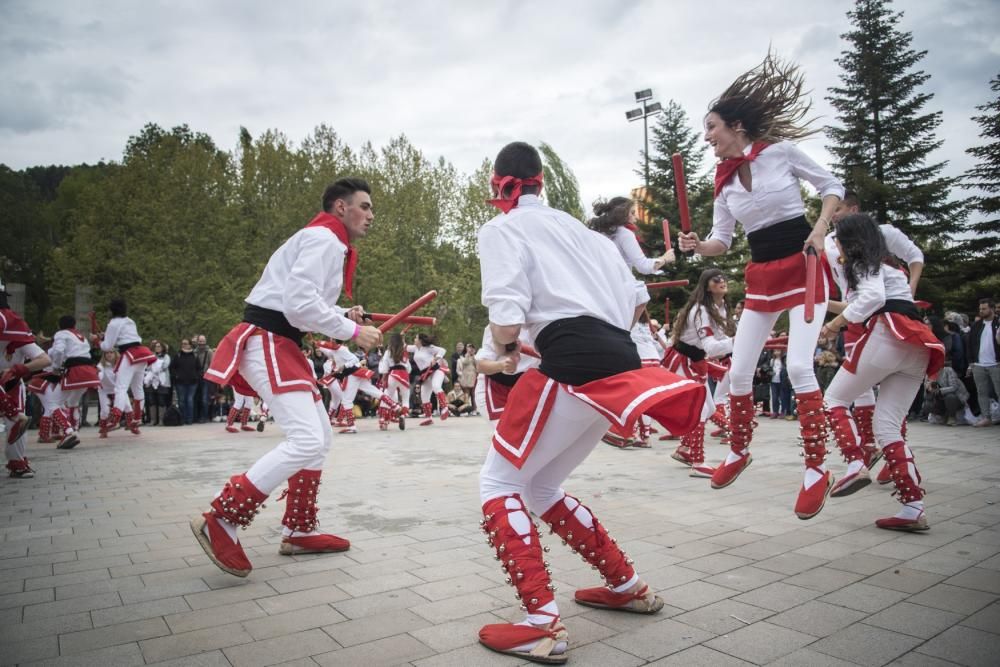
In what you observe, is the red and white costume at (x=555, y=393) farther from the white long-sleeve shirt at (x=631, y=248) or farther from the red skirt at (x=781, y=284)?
the white long-sleeve shirt at (x=631, y=248)

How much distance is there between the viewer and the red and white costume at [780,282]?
385 centimetres

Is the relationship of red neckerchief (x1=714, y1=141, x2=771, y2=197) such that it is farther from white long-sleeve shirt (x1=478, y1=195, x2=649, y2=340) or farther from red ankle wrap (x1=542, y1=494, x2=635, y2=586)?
red ankle wrap (x1=542, y1=494, x2=635, y2=586)

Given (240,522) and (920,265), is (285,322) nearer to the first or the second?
(240,522)

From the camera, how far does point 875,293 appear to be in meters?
4.46

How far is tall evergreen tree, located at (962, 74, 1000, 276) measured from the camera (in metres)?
24.6

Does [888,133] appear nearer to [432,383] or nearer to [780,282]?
[432,383]

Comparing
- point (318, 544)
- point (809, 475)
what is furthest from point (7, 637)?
point (809, 475)

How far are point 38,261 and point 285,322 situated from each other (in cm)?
4393

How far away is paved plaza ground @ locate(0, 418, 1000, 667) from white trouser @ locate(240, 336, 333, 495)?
0.57m

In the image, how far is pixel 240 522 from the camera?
363cm

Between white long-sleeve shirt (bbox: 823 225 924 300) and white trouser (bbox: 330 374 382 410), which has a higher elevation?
white long-sleeve shirt (bbox: 823 225 924 300)

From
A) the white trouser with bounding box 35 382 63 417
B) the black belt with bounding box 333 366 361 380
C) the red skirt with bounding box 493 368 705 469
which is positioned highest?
the red skirt with bounding box 493 368 705 469

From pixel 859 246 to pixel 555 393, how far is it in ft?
10.8

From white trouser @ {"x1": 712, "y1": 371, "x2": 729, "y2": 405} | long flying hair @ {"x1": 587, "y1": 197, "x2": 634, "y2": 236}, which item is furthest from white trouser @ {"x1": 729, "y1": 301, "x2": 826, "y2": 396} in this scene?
white trouser @ {"x1": 712, "y1": 371, "x2": 729, "y2": 405}
